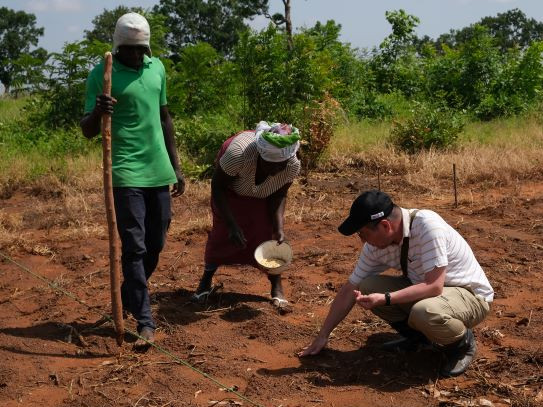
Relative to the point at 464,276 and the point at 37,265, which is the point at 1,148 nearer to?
the point at 37,265

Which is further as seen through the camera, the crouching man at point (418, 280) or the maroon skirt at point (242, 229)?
the maroon skirt at point (242, 229)

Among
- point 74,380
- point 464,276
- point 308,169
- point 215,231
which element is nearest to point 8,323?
point 74,380

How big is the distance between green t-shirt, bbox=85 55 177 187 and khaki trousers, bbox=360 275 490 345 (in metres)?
1.36

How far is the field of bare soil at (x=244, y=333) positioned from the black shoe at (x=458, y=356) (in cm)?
5

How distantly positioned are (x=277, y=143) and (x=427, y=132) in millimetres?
5967

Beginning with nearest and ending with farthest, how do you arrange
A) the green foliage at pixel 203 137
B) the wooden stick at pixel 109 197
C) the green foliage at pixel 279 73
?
the wooden stick at pixel 109 197 → the green foliage at pixel 279 73 → the green foliage at pixel 203 137

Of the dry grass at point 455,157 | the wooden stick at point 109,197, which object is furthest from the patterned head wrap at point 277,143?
the dry grass at point 455,157

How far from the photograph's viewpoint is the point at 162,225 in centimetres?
402

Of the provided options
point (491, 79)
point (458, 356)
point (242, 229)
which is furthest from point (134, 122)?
point (491, 79)

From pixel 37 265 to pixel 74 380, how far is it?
2.33 meters

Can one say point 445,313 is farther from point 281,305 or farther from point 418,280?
point 281,305

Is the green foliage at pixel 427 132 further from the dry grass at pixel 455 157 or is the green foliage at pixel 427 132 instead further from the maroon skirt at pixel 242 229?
the maroon skirt at pixel 242 229

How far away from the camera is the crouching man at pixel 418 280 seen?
3.26 metres

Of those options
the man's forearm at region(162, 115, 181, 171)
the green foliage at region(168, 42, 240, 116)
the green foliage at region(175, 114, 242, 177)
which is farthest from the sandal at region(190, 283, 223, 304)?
the green foliage at region(168, 42, 240, 116)
